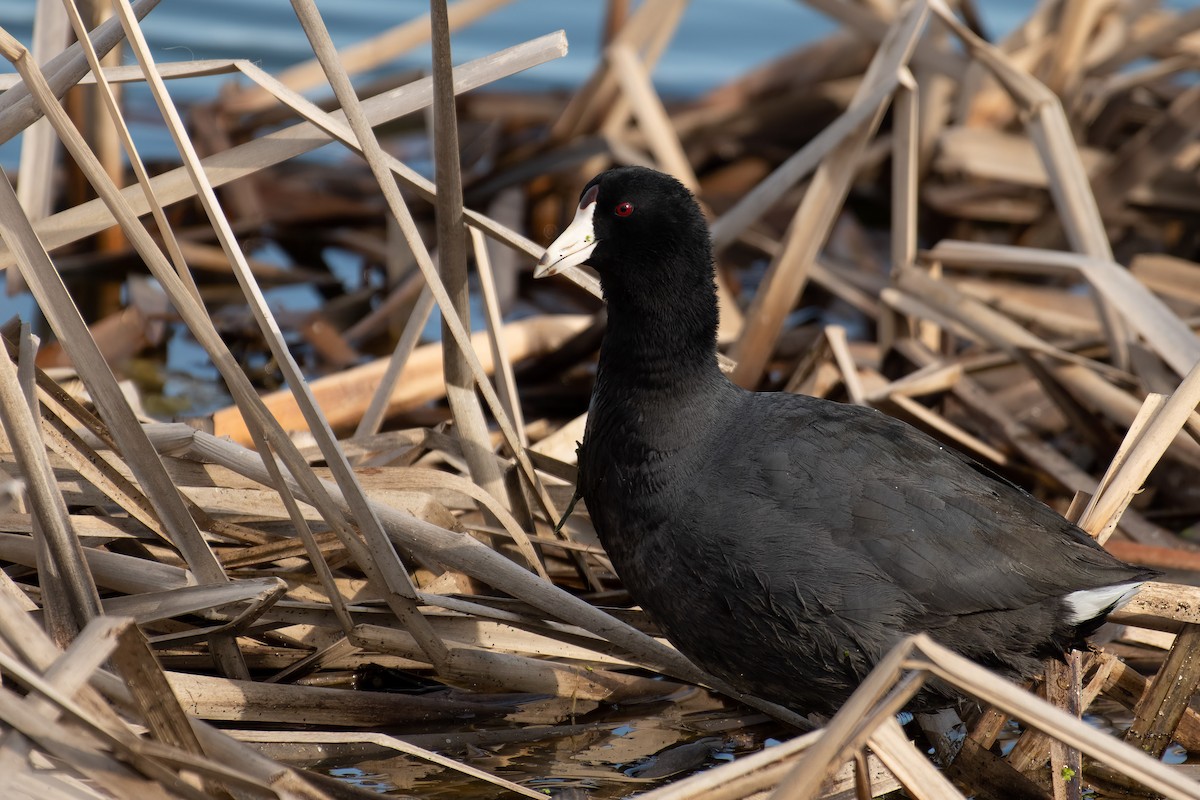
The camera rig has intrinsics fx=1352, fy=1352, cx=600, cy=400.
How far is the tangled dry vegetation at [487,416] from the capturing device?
1.99 meters

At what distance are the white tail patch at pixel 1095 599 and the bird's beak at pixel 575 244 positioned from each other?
1076mm

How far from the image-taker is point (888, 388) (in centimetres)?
353

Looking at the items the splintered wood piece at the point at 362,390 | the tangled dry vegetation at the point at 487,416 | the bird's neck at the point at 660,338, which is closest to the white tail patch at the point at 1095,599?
the tangled dry vegetation at the point at 487,416

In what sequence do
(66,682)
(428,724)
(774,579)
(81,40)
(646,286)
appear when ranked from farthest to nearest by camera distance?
1. (428,724)
2. (646,286)
3. (774,579)
4. (81,40)
5. (66,682)

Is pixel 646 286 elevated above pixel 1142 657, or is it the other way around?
pixel 646 286

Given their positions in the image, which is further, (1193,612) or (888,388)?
(888,388)

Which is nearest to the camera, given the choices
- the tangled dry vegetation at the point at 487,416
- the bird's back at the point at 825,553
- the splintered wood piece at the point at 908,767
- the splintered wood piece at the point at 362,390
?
the splintered wood piece at the point at 908,767

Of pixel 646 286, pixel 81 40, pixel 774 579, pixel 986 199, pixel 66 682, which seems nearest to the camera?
pixel 66 682

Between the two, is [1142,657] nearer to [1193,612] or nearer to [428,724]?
[1193,612]

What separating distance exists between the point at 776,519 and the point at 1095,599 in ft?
1.94

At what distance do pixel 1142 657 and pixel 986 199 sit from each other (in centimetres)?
261

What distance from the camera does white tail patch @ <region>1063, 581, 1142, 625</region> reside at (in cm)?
241

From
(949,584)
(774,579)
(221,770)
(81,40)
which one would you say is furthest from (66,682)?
(949,584)

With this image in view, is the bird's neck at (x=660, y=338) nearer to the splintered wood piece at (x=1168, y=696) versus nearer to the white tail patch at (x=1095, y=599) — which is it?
the white tail patch at (x=1095, y=599)
